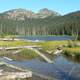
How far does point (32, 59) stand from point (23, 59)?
226cm

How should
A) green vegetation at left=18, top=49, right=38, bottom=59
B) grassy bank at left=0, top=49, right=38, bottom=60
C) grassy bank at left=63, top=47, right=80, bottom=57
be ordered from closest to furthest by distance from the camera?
grassy bank at left=0, top=49, right=38, bottom=60, green vegetation at left=18, top=49, right=38, bottom=59, grassy bank at left=63, top=47, right=80, bottom=57

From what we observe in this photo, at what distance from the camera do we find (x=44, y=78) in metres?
39.9

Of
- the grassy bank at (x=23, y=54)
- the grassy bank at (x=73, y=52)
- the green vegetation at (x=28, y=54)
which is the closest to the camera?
the grassy bank at (x=23, y=54)

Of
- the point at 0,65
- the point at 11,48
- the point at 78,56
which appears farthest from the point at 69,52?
the point at 0,65

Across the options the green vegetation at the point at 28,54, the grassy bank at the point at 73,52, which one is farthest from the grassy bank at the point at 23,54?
the grassy bank at the point at 73,52

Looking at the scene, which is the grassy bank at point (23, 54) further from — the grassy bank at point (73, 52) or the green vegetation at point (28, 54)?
the grassy bank at point (73, 52)

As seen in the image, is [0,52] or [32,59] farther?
[0,52]

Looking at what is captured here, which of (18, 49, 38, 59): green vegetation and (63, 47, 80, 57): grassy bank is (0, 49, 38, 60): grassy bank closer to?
(18, 49, 38, 59): green vegetation

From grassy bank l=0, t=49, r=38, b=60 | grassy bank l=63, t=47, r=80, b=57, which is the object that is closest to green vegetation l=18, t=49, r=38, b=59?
grassy bank l=0, t=49, r=38, b=60

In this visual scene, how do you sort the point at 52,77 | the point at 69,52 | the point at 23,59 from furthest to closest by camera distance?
the point at 69,52, the point at 23,59, the point at 52,77

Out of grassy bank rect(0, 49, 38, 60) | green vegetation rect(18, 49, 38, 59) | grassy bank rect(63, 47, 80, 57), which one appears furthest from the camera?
grassy bank rect(63, 47, 80, 57)

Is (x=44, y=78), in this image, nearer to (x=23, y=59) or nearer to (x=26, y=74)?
(x=26, y=74)

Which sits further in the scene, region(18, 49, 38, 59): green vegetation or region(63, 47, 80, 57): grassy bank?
region(63, 47, 80, 57): grassy bank

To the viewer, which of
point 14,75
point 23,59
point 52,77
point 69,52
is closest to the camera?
point 14,75
